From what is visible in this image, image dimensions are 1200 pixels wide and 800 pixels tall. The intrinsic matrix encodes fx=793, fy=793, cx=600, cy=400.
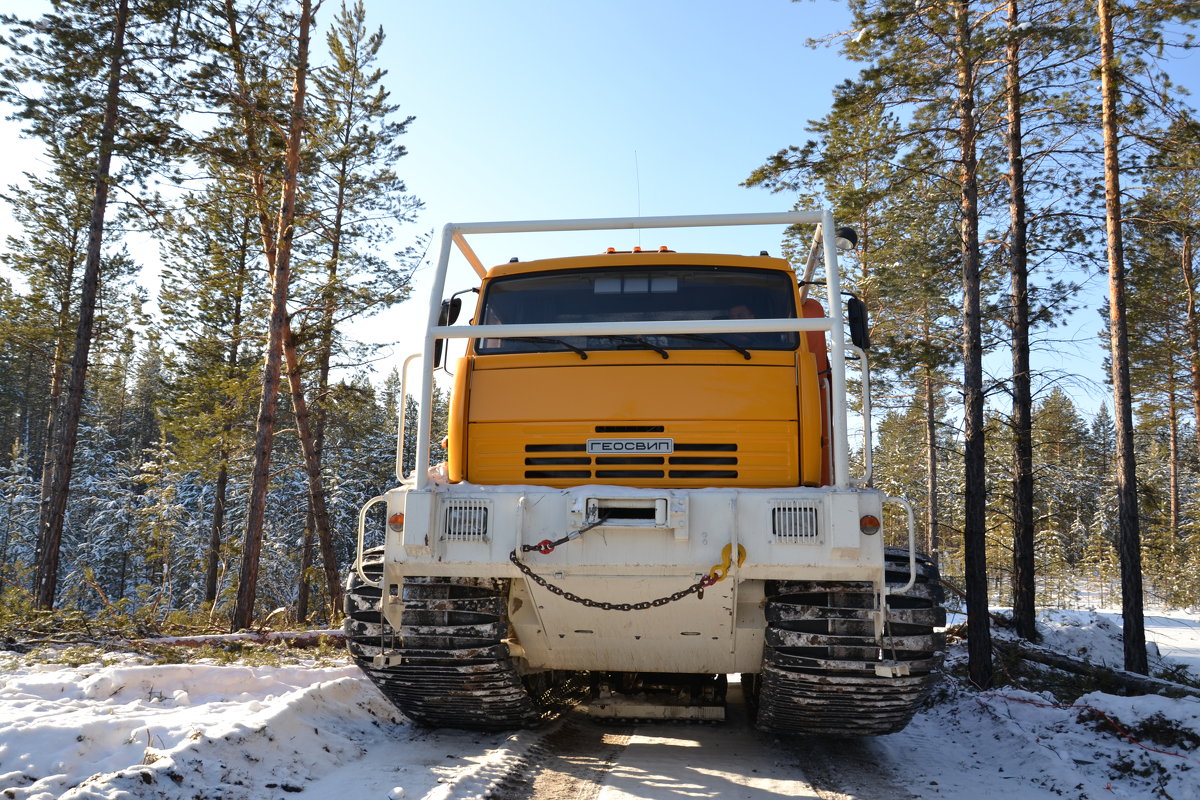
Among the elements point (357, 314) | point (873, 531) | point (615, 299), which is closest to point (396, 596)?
point (615, 299)

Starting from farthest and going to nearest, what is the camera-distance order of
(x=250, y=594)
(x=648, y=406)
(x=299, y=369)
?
(x=299, y=369)
(x=250, y=594)
(x=648, y=406)

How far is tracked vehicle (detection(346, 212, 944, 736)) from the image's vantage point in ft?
14.1

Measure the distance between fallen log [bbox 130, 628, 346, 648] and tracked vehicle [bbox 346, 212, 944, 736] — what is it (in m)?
3.98

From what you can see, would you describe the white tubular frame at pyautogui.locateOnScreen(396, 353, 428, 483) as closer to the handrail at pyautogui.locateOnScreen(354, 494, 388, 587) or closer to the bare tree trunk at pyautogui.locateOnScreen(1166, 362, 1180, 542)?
the handrail at pyautogui.locateOnScreen(354, 494, 388, 587)

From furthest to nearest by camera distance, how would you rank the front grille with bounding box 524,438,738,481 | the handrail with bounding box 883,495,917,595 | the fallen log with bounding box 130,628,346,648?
the fallen log with bounding box 130,628,346,648 → the front grille with bounding box 524,438,738,481 → the handrail with bounding box 883,495,917,595

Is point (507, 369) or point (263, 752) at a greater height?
point (507, 369)

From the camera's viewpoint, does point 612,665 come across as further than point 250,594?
No

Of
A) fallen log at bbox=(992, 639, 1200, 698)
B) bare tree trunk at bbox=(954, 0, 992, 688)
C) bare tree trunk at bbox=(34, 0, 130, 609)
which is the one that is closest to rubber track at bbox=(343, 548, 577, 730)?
bare tree trunk at bbox=(954, 0, 992, 688)

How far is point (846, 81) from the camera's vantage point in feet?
34.5

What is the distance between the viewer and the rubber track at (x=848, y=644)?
438cm

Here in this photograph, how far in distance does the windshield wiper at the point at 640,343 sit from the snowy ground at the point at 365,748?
251cm

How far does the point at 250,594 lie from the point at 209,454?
356 cm

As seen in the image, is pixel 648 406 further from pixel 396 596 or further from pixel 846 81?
pixel 846 81

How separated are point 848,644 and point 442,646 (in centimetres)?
235
